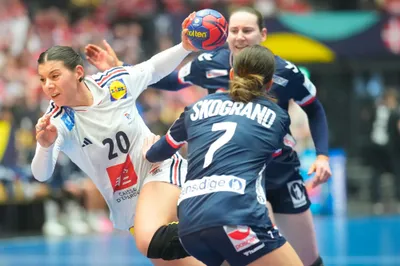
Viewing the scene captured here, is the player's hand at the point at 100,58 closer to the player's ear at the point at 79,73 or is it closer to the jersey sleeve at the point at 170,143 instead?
the player's ear at the point at 79,73

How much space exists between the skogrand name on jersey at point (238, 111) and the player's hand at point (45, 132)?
3.27 ft

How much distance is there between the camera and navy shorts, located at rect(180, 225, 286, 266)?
16.2 ft

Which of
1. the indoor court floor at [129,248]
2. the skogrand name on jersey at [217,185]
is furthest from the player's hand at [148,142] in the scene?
the indoor court floor at [129,248]

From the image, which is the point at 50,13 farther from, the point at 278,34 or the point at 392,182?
the point at 392,182

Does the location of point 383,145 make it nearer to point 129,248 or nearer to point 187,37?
point 129,248

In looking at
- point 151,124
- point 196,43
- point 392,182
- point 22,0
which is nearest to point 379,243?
point 151,124

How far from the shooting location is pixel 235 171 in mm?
5020

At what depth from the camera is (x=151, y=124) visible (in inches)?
601

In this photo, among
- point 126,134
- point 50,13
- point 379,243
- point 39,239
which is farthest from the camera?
point 50,13

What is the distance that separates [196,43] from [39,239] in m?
8.35

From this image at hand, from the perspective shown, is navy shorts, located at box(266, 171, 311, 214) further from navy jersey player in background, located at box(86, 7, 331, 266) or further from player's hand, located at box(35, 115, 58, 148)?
player's hand, located at box(35, 115, 58, 148)

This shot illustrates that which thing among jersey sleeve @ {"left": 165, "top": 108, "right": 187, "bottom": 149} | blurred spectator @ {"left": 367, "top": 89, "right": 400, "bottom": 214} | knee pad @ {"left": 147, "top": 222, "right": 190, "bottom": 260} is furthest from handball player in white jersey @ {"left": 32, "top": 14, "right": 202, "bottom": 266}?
blurred spectator @ {"left": 367, "top": 89, "right": 400, "bottom": 214}

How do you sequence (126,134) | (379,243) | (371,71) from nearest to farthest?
(126,134) < (379,243) < (371,71)

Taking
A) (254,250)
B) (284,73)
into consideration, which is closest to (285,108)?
(284,73)
